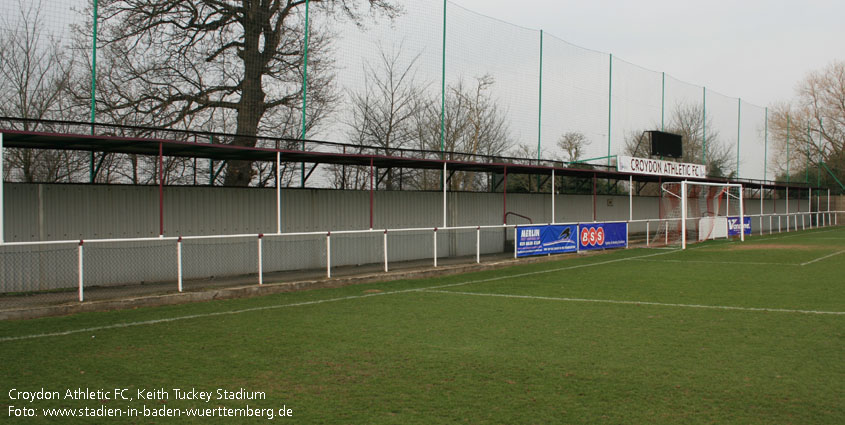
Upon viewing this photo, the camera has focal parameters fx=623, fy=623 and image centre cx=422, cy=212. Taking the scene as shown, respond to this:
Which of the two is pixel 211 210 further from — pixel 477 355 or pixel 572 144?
pixel 572 144

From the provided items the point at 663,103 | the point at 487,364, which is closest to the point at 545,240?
the point at 487,364

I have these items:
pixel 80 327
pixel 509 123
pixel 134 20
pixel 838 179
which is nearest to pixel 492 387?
pixel 80 327

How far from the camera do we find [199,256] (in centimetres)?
1416

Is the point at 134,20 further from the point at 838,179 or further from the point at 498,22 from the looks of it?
the point at 838,179

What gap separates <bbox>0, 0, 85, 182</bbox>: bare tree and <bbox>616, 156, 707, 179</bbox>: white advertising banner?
18.6 m

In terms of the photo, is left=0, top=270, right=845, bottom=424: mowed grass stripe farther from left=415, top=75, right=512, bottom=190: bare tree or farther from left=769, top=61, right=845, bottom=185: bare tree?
left=769, top=61, right=845, bottom=185: bare tree

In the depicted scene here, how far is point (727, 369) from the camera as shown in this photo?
616 centimetres

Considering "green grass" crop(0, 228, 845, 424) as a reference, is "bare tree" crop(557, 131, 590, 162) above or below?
above

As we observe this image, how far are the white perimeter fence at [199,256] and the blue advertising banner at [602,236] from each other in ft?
10.6

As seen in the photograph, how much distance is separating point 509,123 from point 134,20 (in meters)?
14.3

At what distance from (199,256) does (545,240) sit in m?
10.1

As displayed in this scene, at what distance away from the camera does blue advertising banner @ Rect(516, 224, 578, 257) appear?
18.4m

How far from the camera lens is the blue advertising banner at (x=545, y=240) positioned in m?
18.4

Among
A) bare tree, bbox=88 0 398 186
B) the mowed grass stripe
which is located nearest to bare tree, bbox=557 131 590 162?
bare tree, bbox=88 0 398 186
